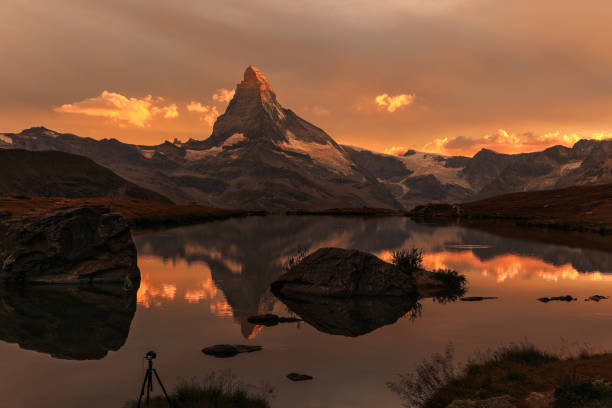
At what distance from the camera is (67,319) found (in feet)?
83.0

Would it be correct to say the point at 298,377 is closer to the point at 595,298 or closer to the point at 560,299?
the point at 560,299

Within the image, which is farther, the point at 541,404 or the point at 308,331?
the point at 308,331

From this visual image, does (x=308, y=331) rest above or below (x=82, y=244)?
below

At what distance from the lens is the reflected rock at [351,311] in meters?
24.9

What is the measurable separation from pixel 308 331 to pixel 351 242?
51032 mm

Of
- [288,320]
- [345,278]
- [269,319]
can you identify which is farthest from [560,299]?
[269,319]

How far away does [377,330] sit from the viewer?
24406mm

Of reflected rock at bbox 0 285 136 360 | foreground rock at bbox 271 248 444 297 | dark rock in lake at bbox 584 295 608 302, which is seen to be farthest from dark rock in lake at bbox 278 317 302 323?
dark rock in lake at bbox 584 295 608 302

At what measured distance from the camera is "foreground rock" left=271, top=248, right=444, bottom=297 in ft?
109

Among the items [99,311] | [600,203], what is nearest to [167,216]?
[99,311]

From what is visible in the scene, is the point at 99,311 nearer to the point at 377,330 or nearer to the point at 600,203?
the point at 377,330

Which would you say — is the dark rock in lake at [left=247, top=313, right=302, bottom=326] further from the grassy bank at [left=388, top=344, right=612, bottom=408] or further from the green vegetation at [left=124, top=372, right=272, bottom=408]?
the green vegetation at [left=124, top=372, right=272, bottom=408]

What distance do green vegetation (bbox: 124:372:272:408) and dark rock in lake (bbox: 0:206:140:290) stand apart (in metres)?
21.1

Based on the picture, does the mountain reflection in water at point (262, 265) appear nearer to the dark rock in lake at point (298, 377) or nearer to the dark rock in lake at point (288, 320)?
the dark rock in lake at point (288, 320)
